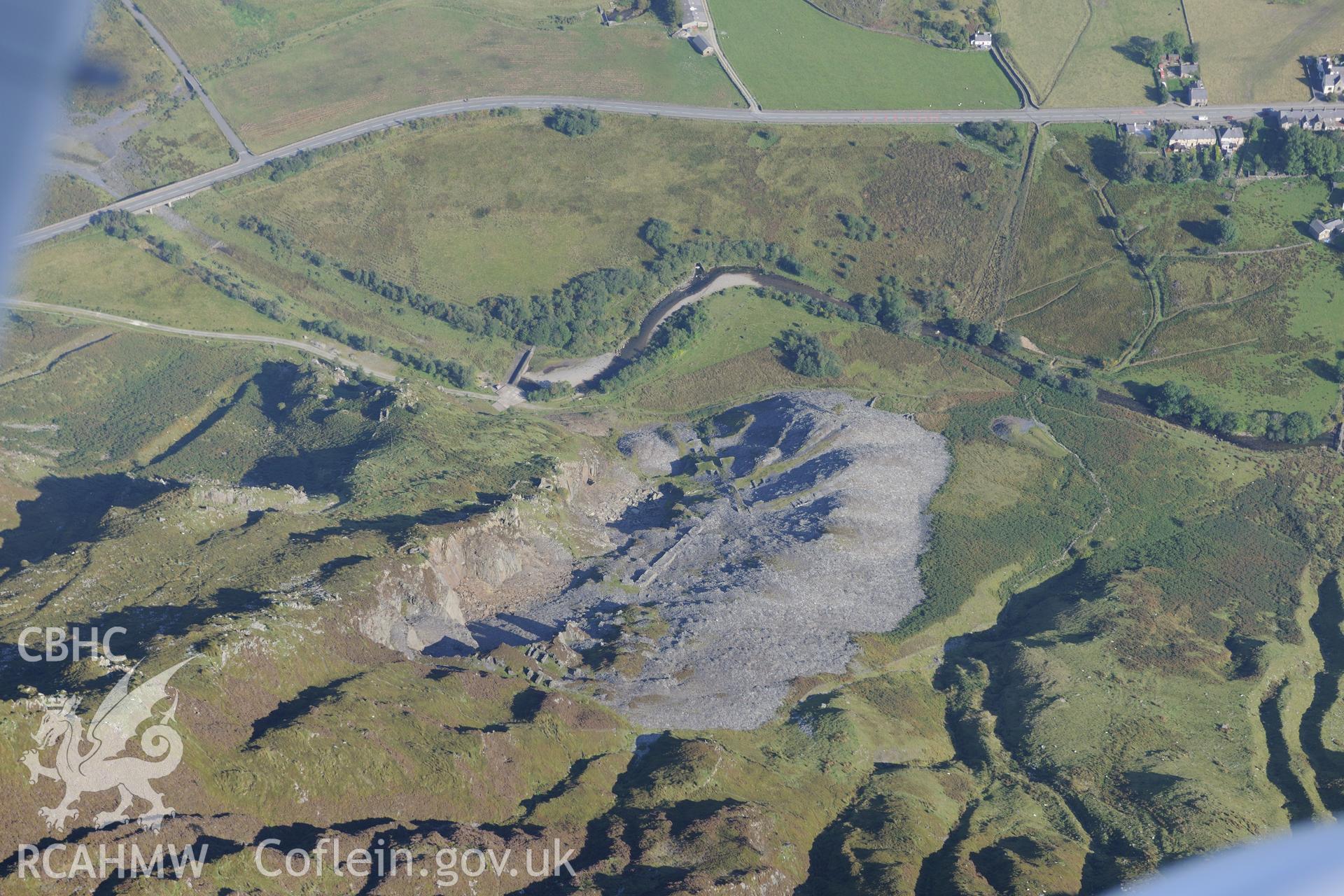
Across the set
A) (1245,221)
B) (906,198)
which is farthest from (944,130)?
(1245,221)

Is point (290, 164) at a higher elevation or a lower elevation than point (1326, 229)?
lower

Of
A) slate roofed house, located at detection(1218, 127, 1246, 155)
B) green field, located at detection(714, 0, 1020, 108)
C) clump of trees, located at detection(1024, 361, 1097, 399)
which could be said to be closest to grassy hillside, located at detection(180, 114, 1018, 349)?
green field, located at detection(714, 0, 1020, 108)

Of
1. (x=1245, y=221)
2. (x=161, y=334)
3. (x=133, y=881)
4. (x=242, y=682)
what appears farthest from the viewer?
(x=1245, y=221)

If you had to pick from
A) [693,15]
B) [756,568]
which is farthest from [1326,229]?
[693,15]

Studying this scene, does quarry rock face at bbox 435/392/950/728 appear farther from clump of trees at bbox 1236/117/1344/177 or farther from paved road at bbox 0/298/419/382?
clump of trees at bbox 1236/117/1344/177

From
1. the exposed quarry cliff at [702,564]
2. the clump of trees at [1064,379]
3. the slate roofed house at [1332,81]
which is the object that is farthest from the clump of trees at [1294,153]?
the exposed quarry cliff at [702,564]

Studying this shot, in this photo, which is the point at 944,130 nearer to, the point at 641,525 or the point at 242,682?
the point at 641,525

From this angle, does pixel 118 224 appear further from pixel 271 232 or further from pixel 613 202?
pixel 613 202
